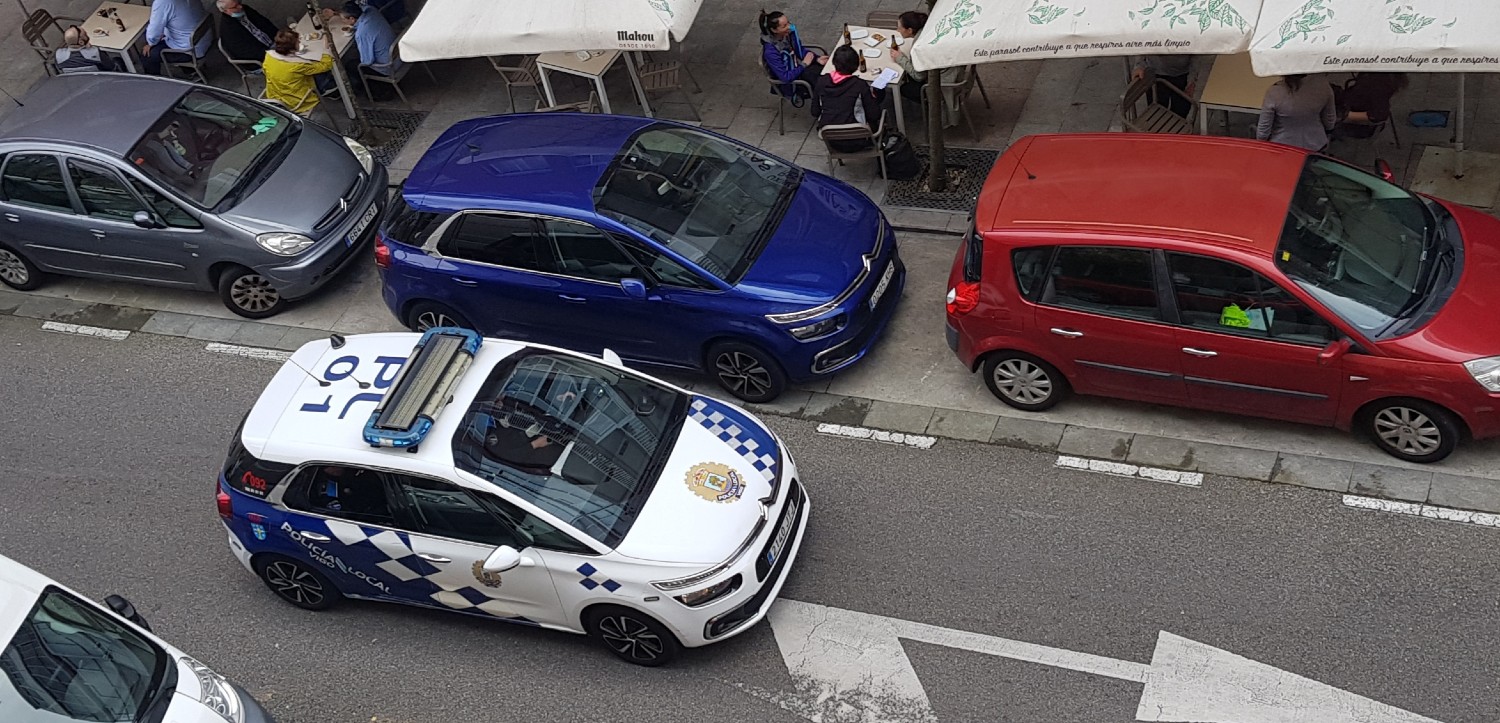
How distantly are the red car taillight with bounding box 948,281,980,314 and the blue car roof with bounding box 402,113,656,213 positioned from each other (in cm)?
259

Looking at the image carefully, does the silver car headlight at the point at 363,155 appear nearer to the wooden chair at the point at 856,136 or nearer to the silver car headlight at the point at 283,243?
the silver car headlight at the point at 283,243

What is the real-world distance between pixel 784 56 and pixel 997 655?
20.9 ft

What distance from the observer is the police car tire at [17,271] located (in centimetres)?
1295

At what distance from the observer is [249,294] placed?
1234 cm

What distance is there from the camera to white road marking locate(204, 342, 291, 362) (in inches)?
469

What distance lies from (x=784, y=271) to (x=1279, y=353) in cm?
329

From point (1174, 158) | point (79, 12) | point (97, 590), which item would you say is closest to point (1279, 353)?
point (1174, 158)

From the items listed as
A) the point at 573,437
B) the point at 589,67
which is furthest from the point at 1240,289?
the point at 589,67

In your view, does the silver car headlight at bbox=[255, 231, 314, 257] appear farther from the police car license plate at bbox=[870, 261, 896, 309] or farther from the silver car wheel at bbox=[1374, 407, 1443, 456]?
the silver car wheel at bbox=[1374, 407, 1443, 456]

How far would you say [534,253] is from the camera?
10.4 meters

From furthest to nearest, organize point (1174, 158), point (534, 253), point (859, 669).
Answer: point (534, 253)
point (1174, 158)
point (859, 669)

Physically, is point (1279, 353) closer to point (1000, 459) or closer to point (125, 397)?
point (1000, 459)

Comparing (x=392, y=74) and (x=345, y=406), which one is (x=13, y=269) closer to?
(x=392, y=74)

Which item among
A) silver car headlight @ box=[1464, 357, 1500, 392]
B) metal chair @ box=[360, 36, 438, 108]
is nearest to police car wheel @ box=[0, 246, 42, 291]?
metal chair @ box=[360, 36, 438, 108]
